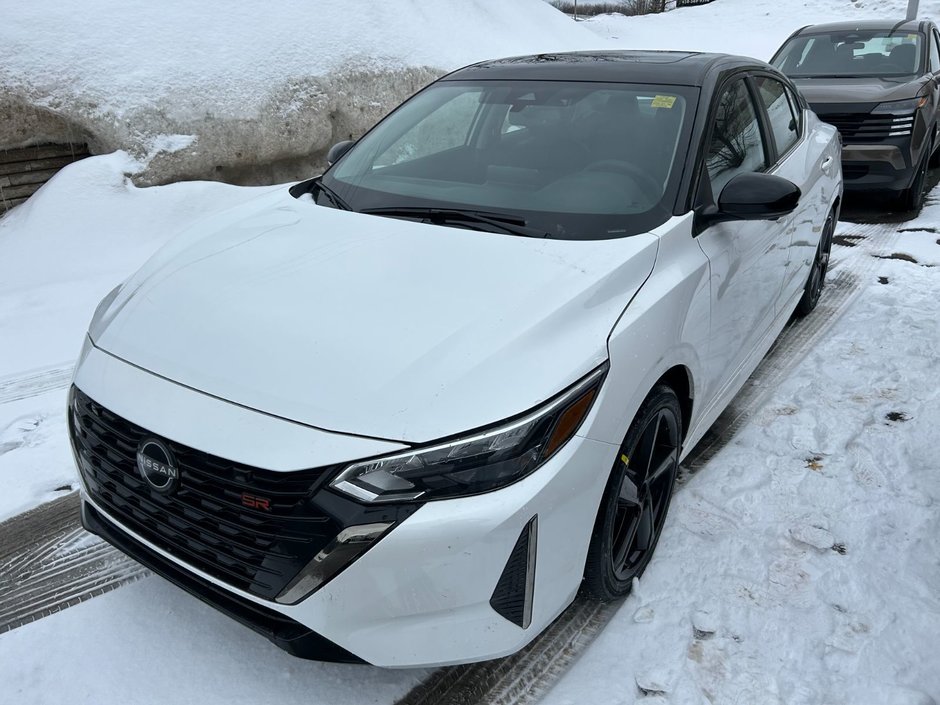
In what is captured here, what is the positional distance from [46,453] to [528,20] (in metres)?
10.8

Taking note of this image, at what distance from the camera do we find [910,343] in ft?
14.2

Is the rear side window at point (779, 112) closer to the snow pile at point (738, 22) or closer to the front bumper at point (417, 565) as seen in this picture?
the front bumper at point (417, 565)

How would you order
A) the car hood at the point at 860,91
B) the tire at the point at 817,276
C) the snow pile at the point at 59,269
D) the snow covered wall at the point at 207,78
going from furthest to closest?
the car hood at the point at 860,91, the snow covered wall at the point at 207,78, the tire at the point at 817,276, the snow pile at the point at 59,269

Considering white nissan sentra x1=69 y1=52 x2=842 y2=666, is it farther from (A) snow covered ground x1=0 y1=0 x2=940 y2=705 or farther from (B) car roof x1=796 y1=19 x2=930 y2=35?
(B) car roof x1=796 y1=19 x2=930 y2=35

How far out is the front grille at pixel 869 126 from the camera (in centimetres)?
658

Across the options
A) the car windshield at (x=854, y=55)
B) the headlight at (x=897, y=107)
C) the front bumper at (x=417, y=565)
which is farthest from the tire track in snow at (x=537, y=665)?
the car windshield at (x=854, y=55)

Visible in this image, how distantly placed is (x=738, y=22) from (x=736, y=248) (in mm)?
22760

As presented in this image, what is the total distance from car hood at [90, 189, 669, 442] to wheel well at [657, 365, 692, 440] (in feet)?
1.19

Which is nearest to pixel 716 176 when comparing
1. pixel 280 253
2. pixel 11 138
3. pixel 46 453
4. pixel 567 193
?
pixel 567 193

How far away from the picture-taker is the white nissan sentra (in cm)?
176

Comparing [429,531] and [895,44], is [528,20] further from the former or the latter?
[429,531]

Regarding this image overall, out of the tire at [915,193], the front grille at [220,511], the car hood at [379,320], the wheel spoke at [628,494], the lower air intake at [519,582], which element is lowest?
the tire at [915,193]

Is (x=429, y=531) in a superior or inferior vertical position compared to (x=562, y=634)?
superior

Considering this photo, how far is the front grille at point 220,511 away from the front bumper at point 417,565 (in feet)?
0.10
